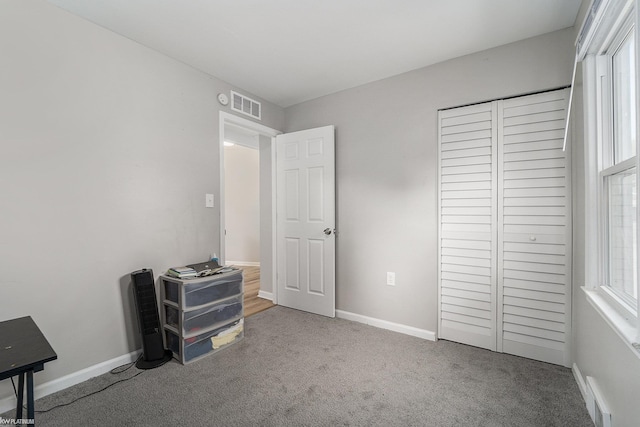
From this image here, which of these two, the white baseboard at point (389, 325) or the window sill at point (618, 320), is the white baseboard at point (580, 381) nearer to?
the window sill at point (618, 320)

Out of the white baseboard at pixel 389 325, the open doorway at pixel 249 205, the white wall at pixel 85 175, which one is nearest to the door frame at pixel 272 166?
the open doorway at pixel 249 205

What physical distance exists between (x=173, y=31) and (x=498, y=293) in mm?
3107

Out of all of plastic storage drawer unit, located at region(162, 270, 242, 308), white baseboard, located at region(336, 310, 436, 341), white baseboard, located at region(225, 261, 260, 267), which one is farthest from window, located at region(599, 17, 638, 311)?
white baseboard, located at region(225, 261, 260, 267)

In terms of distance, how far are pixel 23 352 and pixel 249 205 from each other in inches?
196

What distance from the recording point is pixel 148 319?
213 cm

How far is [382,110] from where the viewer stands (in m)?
2.85

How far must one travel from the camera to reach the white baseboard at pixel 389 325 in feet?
8.57

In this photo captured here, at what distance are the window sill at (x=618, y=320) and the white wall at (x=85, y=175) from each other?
274 centimetres

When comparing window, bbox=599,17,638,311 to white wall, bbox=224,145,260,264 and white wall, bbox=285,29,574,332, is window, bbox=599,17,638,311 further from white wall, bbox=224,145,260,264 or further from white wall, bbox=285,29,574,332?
white wall, bbox=224,145,260,264

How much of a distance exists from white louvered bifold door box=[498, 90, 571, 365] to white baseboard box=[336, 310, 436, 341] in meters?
0.56

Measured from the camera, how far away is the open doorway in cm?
319

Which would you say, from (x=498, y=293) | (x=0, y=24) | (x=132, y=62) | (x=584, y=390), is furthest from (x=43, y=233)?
(x=584, y=390)

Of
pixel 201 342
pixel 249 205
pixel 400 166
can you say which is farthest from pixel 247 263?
pixel 400 166

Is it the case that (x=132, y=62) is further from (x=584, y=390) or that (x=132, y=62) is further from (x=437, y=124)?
(x=584, y=390)
